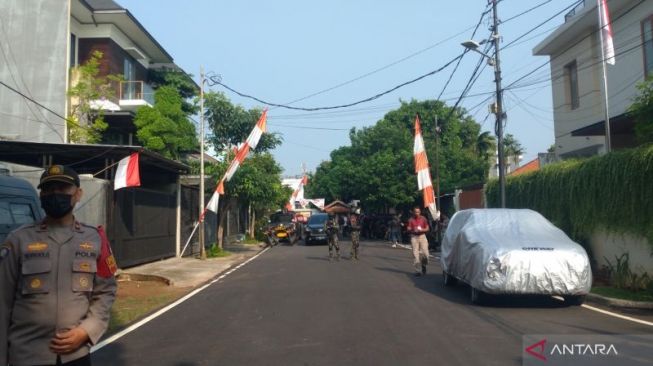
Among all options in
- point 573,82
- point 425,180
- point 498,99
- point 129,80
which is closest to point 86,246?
point 498,99

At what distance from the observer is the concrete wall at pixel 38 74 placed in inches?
930

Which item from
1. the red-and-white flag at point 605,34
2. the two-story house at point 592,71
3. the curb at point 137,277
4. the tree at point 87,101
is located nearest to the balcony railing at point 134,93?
the tree at point 87,101

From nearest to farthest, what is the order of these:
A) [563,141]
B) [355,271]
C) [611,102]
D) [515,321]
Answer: [515,321]
[355,271]
[611,102]
[563,141]

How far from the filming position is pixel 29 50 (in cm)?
2389

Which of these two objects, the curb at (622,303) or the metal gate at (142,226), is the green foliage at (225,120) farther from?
the curb at (622,303)

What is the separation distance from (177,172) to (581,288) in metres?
16.2

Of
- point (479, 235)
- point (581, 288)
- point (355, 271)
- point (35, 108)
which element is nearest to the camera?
point (581, 288)

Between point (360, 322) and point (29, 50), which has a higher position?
point (29, 50)

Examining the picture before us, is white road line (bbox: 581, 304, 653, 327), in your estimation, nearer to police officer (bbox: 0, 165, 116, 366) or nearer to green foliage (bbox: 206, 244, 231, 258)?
police officer (bbox: 0, 165, 116, 366)

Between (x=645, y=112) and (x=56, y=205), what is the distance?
12.4m

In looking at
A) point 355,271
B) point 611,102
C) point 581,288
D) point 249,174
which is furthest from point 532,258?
point 249,174

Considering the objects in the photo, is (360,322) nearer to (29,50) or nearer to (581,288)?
(581,288)

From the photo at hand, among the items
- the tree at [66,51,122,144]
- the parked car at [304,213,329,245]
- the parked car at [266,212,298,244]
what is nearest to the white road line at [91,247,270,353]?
the tree at [66,51,122,144]

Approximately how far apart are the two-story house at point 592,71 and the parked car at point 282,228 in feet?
52.5
